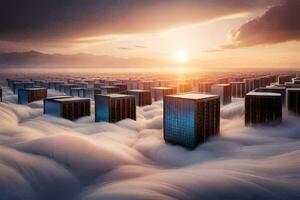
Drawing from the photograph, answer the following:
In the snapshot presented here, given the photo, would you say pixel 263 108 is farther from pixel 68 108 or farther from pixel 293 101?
pixel 68 108

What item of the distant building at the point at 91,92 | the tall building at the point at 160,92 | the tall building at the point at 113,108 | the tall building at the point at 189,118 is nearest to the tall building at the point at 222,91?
the tall building at the point at 160,92

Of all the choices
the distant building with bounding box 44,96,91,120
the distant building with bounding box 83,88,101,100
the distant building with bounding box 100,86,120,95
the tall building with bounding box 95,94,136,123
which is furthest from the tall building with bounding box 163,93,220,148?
the distant building with bounding box 100,86,120,95

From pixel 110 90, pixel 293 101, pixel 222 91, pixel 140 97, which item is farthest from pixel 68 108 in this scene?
pixel 222 91

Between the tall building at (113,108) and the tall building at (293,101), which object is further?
the tall building at (293,101)

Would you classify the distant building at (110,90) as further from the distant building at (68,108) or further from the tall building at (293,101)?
the tall building at (293,101)

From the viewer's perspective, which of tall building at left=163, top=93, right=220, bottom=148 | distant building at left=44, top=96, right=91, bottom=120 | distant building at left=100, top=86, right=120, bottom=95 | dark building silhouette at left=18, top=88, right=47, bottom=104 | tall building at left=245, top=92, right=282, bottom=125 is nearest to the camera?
tall building at left=163, top=93, right=220, bottom=148

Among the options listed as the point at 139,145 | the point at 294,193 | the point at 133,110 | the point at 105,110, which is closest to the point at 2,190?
the point at 294,193

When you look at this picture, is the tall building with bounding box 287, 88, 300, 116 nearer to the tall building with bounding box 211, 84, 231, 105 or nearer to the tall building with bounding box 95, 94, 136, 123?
the tall building with bounding box 211, 84, 231, 105
